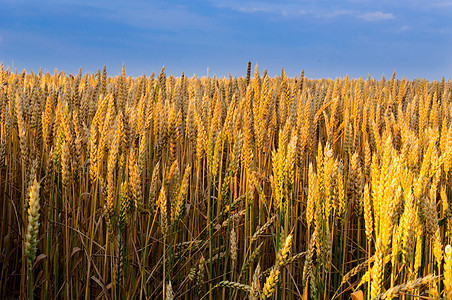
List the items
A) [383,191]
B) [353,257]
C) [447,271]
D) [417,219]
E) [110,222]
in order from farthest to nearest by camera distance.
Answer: [353,257] → [110,222] → [417,219] → [383,191] → [447,271]

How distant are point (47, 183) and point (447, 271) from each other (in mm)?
1228

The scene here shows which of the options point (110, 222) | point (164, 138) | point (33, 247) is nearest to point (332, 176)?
point (110, 222)

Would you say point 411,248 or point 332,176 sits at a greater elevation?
point 332,176

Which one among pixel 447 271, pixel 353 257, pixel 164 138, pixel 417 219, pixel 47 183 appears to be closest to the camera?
pixel 447 271

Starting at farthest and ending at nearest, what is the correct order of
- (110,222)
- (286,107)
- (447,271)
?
1. (286,107)
2. (110,222)
3. (447,271)

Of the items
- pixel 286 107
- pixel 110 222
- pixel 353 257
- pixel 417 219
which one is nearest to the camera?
pixel 417 219

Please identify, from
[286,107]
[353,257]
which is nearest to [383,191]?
[353,257]

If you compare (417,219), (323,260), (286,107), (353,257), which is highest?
(286,107)

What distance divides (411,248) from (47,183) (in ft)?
3.82

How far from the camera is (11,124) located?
7.04ft

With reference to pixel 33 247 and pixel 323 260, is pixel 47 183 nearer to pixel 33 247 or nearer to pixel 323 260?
pixel 33 247

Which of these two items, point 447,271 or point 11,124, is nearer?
point 447,271

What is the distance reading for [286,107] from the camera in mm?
2441

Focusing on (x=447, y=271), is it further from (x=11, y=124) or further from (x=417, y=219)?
(x=11, y=124)
